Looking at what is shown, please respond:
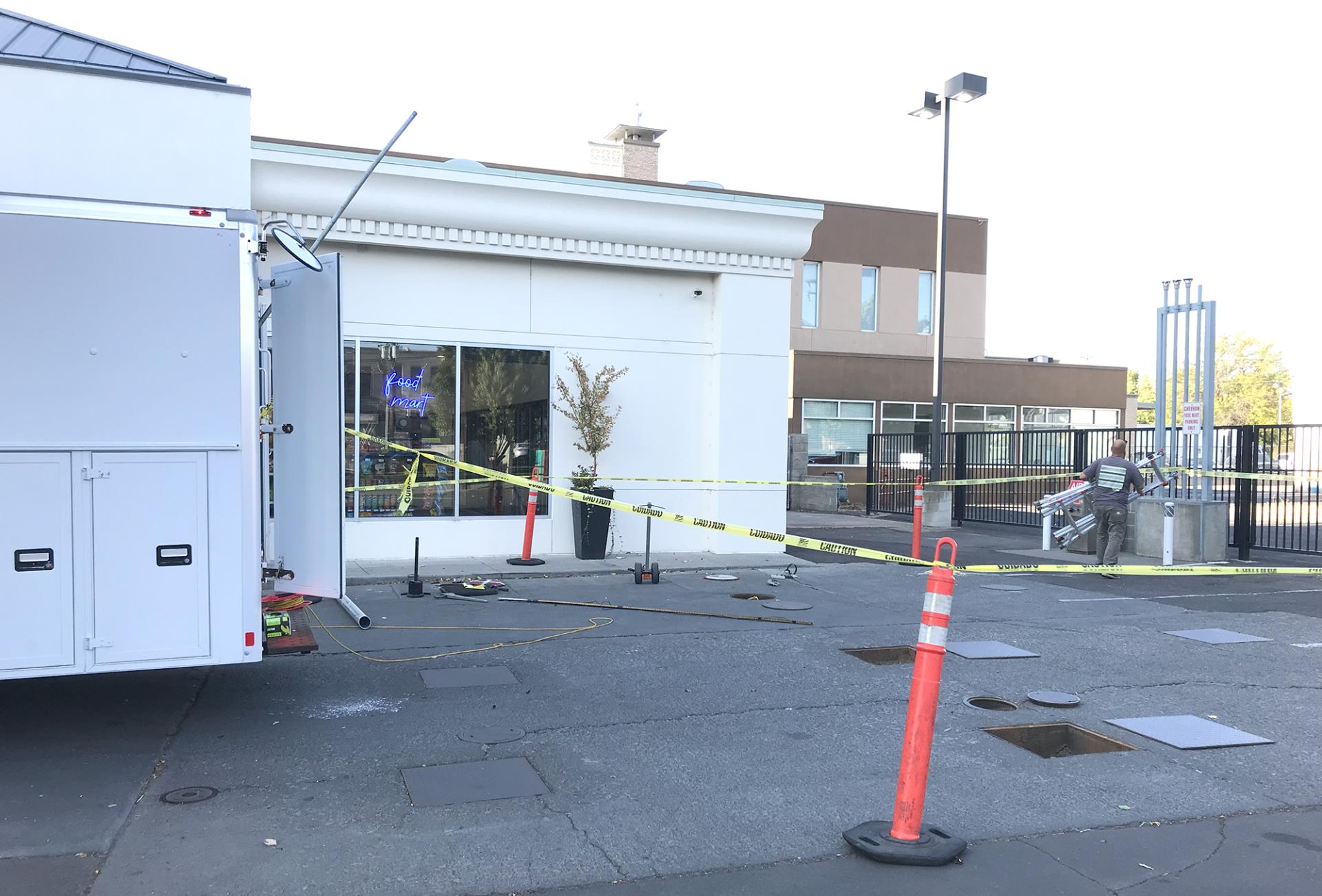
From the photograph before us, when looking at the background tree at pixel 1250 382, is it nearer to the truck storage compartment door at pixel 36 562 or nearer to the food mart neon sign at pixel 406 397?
the food mart neon sign at pixel 406 397

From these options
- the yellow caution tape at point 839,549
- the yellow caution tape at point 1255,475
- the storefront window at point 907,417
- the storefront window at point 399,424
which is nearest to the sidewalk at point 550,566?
the storefront window at point 399,424

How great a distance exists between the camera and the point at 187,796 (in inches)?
203

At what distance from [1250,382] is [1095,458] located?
7088 cm

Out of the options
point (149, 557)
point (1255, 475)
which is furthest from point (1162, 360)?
point (149, 557)

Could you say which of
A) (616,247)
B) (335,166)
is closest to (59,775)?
(335,166)

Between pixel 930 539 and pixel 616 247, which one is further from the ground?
pixel 616 247

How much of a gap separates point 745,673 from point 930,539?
1214 cm

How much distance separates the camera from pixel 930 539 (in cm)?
1919

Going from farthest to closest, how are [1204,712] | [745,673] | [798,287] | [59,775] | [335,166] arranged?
[798,287], [335,166], [745,673], [1204,712], [59,775]

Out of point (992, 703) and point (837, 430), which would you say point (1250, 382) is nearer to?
point (837, 430)

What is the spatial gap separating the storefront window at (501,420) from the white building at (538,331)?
22mm

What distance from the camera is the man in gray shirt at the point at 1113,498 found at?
1370 cm

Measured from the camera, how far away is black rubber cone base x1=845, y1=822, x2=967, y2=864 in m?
4.45

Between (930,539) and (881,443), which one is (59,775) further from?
(881,443)
